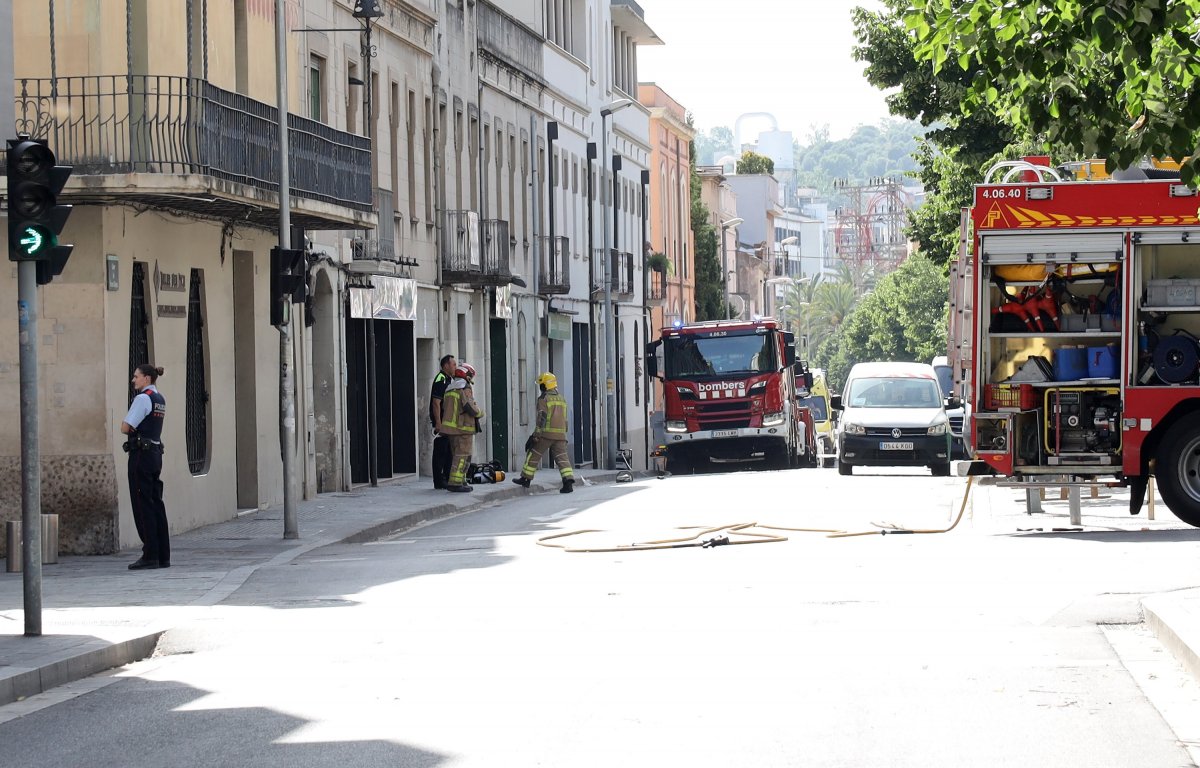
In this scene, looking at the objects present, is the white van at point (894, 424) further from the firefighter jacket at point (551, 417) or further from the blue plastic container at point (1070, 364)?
the blue plastic container at point (1070, 364)

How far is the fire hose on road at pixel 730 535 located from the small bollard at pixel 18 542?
4688 mm

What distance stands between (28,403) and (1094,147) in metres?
6.73

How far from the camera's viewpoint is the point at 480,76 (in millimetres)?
44625

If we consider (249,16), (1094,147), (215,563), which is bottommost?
(215,563)

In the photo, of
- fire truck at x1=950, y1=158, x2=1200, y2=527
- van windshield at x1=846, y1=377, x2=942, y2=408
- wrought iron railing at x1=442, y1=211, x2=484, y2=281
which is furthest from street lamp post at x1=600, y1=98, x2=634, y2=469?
fire truck at x1=950, y1=158, x2=1200, y2=527

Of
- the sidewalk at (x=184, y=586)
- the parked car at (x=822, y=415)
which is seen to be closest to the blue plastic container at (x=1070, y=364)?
the sidewalk at (x=184, y=586)

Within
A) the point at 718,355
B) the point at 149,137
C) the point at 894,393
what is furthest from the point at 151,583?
the point at 718,355

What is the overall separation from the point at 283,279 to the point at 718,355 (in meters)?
21.9

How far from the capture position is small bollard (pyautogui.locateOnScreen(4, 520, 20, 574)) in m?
18.2

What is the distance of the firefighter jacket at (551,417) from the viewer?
3073cm

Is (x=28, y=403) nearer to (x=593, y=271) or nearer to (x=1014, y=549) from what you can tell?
(x=1014, y=549)

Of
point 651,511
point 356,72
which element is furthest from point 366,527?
point 356,72

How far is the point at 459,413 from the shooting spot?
30.4 metres

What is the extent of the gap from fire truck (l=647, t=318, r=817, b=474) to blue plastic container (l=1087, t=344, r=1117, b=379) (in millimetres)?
23310
